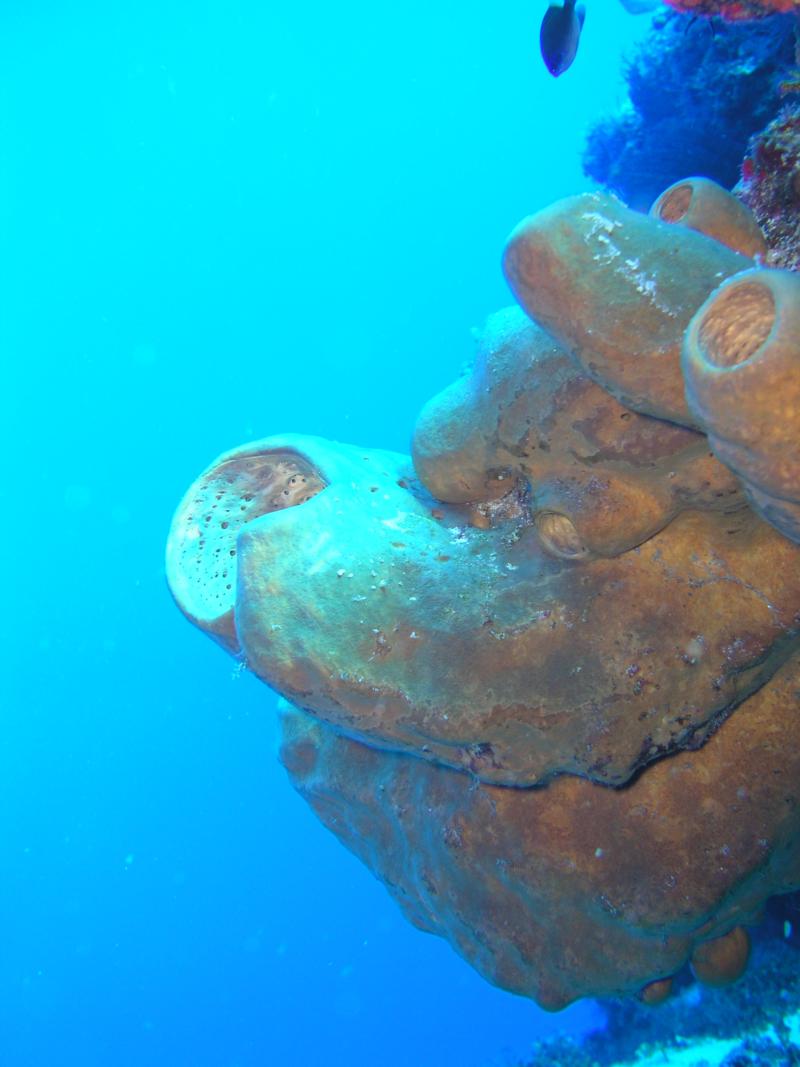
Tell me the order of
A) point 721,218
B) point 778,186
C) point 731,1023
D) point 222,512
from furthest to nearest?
point 731,1023
point 222,512
point 778,186
point 721,218

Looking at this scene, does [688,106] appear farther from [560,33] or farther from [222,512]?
[222,512]

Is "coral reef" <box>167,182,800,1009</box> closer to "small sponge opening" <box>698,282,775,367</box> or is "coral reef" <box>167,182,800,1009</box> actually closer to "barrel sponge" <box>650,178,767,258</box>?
"barrel sponge" <box>650,178,767,258</box>

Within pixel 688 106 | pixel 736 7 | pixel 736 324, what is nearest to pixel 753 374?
pixel 736 324

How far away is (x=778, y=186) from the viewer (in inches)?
97.2

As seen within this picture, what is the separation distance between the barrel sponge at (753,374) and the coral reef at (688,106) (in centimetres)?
343

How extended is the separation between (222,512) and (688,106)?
4.88 metres

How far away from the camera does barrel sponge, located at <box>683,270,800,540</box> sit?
1.50m

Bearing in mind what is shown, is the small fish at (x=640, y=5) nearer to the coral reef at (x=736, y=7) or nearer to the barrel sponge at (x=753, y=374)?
the coral reef at (x=736, y=7)

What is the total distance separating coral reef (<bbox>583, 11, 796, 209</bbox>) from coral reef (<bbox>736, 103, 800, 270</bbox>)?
2.11m

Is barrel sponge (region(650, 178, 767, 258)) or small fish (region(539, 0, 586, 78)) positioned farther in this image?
small fish (region(539, 0, 586, 78))

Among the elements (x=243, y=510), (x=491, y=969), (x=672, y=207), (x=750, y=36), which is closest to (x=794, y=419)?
(x=672, y=207)

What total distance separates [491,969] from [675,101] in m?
6.35

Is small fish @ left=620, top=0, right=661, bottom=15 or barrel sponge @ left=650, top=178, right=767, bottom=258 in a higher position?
small fish @ left=620, top=0, right=661, bottom=15

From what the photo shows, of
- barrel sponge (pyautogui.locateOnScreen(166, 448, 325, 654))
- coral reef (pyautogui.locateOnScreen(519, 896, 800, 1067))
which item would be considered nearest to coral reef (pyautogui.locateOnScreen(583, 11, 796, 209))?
barrel sponge (pyautogui.locateOnScreen(166, 448, 325, 654))
